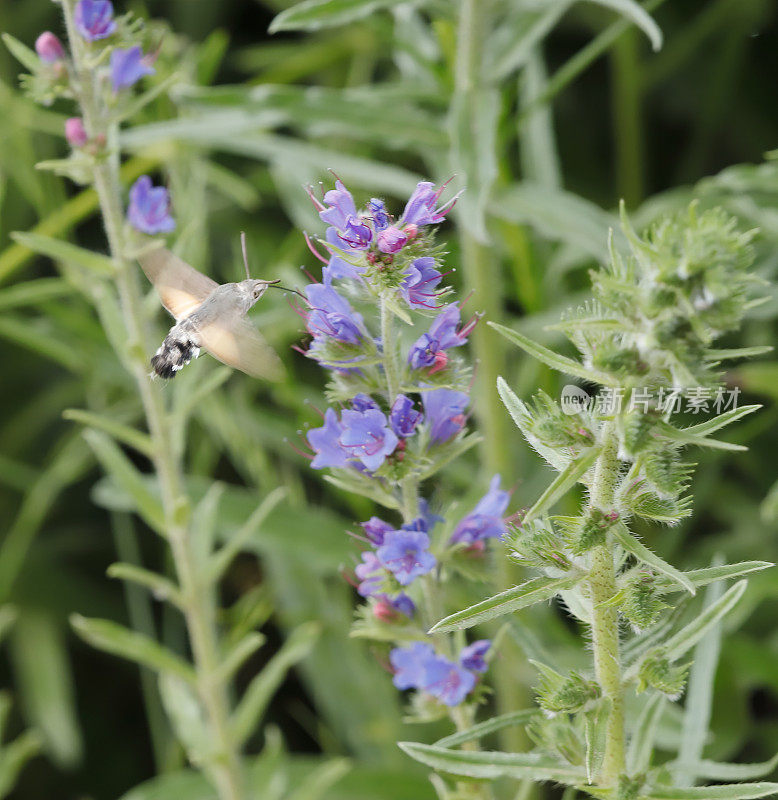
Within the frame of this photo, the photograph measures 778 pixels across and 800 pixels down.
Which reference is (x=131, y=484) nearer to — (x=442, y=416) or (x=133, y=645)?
(x=133, y=645)

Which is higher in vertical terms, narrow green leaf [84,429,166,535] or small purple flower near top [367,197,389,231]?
small purple flower near top [367,197,389,231]

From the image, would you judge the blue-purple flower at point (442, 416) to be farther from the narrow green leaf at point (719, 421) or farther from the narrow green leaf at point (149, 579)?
the narrow green leaf at point (149, 579)

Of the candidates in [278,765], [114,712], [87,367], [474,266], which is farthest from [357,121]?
[114,712]

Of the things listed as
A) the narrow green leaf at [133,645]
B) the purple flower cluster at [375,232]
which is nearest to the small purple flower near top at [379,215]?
the purple flower cluster at [375,232]

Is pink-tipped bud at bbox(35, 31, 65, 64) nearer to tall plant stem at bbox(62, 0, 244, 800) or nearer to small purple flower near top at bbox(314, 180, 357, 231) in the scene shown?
tall plant stem at bbox(62, 0, 244, 800)

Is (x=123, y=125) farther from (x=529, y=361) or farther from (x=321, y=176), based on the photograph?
(x=529, y=361)

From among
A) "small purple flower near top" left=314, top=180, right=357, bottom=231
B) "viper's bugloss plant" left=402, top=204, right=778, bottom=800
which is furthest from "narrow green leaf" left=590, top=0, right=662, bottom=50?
A: "small purple flower near top" left=314, top=180, right=357, bottom=231

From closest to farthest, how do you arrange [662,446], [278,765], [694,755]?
[662,446], [694,755], [278,765]
